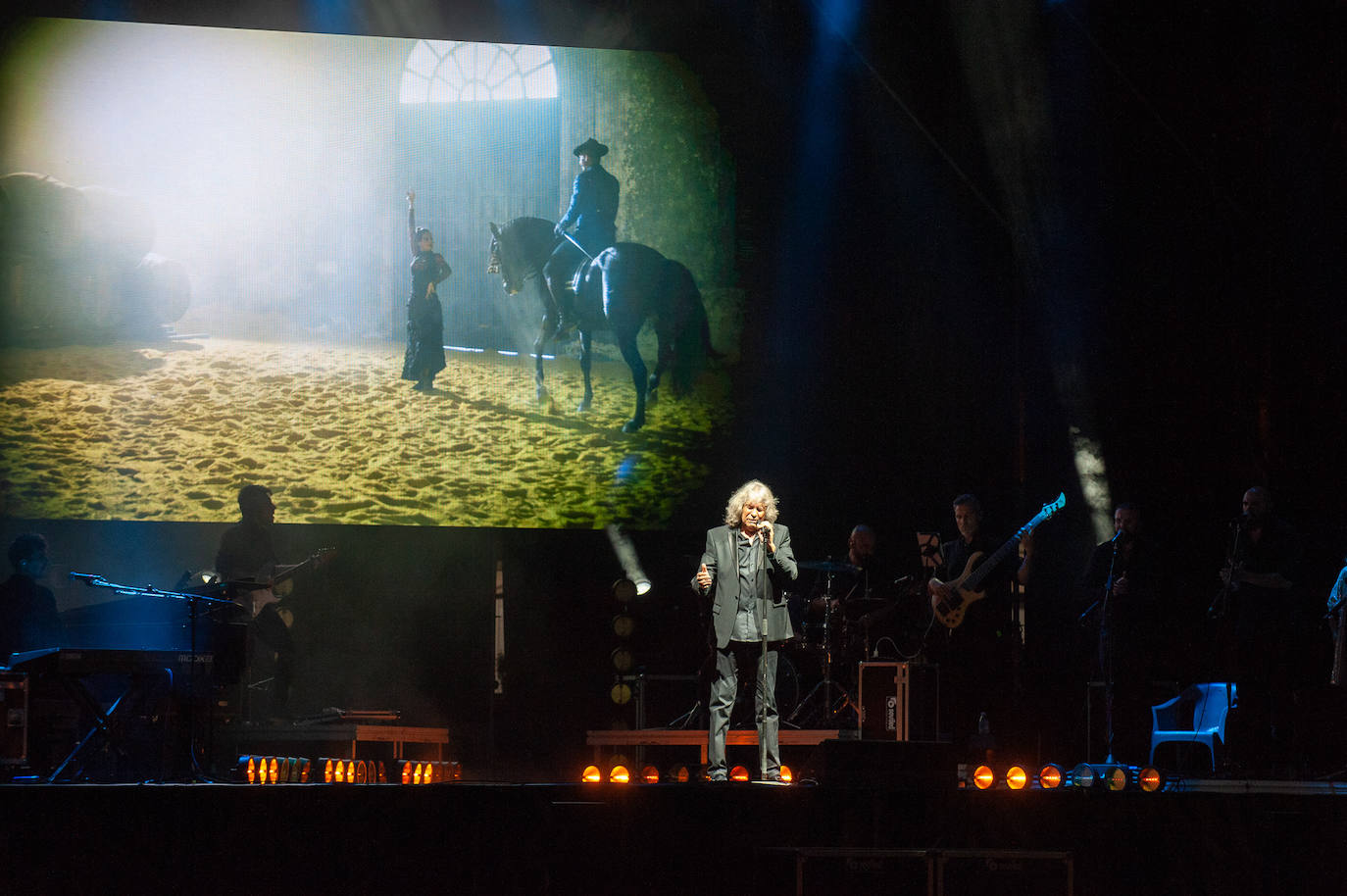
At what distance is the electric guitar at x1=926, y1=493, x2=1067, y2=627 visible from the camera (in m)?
7.54

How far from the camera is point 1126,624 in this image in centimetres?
731

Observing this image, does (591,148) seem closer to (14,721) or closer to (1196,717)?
(14,721)

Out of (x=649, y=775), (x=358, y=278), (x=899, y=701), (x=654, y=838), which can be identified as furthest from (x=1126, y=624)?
(x=358, y=278)

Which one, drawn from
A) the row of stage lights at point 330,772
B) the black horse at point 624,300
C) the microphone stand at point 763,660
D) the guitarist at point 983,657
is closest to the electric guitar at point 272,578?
the row of stage lights at point 330,772

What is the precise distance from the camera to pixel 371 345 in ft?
30.2

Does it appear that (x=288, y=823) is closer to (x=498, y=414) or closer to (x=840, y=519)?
(x=498, y=414)

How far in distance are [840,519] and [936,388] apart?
1.24m

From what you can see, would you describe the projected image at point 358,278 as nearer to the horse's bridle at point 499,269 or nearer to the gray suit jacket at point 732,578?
the horse's bridle at point 499,269

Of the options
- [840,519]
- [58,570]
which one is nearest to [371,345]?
[58,570]

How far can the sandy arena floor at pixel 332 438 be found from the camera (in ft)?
29.0

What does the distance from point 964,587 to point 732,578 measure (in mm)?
1983

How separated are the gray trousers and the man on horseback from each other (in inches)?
150

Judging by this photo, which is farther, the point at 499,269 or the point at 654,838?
the point at 499,269

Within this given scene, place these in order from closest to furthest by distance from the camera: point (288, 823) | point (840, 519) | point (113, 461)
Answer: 1. point (288, 823)
2. point (113, 461)
3. point (840, 519)
